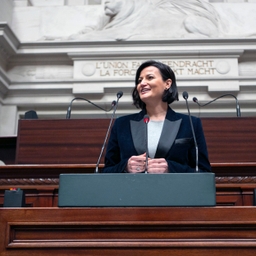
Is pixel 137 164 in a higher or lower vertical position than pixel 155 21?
lower

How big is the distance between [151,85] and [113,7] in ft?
13.0

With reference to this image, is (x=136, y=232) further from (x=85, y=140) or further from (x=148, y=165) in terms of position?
(x=85, y=140)

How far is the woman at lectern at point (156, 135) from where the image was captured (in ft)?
5.74

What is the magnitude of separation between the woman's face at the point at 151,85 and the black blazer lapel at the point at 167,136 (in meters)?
0.15

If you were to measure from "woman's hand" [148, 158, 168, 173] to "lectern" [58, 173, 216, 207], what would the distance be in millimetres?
365

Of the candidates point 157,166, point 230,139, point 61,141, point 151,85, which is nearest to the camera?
point 157,166

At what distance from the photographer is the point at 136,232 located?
1.21 metres

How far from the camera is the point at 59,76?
218 inches

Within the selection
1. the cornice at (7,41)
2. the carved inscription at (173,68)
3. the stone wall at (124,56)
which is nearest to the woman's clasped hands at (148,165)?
the stone wall at (124,56)

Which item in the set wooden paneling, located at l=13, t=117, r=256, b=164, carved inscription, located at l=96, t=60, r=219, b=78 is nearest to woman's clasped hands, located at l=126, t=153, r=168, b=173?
wooden paneling, located at l=13, t=117, r=256, b=164

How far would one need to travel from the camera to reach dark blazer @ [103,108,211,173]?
1821mm

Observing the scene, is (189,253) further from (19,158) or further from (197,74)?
(197,74)

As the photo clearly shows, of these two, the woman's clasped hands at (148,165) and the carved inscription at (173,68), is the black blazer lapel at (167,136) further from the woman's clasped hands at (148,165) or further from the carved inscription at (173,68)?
the carved inscription at (173,68)

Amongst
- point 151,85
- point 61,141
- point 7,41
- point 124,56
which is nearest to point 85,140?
point 61,141
